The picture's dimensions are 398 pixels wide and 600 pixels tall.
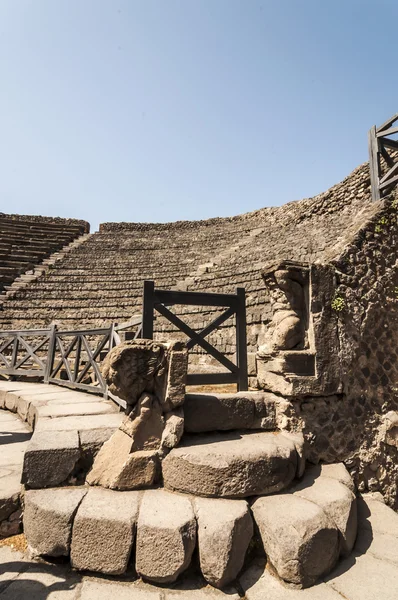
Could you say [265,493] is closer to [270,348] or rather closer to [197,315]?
[270,348]

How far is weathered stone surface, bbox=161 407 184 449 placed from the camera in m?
2.50

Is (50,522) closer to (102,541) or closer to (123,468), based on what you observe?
(102,541)

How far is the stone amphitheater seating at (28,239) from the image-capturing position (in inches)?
562

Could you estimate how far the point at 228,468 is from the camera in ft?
7.49

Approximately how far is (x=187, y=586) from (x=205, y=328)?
→ 6.61ft

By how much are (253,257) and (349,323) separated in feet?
28.5

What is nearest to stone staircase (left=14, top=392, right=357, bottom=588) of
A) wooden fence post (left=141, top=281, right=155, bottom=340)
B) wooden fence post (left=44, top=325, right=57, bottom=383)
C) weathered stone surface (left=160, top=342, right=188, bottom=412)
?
weathered stone surface (left=160, top=342, right=188, bottom=412)

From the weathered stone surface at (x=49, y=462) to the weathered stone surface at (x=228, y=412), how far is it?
0.89 meters

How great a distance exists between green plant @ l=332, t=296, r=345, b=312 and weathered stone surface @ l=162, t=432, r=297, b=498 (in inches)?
56.4

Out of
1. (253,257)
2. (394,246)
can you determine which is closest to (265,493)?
(394,246)

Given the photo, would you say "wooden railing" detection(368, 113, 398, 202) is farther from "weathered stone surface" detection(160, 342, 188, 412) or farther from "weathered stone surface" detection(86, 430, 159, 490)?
"weathered stone surface" detection(86, 430, 159, 490)

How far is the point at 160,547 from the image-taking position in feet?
6.40

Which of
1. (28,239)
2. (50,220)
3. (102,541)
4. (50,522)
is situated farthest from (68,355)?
(50,220)

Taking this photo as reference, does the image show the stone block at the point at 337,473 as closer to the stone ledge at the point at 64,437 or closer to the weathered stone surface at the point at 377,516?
the weathered stone surface at the point at 377,516
